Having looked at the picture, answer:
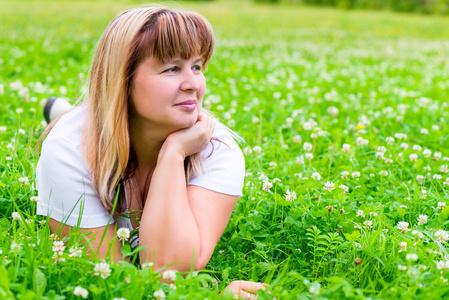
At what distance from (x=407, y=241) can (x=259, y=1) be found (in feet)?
137

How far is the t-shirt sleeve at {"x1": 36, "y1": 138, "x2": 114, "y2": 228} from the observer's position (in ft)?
7.86

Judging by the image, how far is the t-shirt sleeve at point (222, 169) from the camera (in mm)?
2467

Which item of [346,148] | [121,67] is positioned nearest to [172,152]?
[121,67]

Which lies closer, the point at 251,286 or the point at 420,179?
the point at 251,286

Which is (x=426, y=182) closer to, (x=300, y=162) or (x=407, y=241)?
(x=300, y=162)

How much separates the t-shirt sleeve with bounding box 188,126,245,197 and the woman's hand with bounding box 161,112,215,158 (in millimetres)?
72

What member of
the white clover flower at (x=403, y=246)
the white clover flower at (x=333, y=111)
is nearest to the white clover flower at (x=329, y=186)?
the white clover flower at (x=403, y=246)

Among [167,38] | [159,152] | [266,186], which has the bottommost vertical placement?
[266,186]

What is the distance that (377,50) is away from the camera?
13.0 meters

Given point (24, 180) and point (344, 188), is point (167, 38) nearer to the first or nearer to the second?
point (24, 180)

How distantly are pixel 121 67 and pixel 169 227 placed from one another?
747mm

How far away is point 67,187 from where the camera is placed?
7.88 feet

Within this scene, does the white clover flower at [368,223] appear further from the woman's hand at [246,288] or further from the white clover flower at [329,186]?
the woman's hand at [246,288]

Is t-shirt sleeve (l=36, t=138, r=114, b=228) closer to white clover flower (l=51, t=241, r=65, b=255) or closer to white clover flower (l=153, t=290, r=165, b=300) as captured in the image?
white clover flower (l=51, t=241, r=65, b=255)
